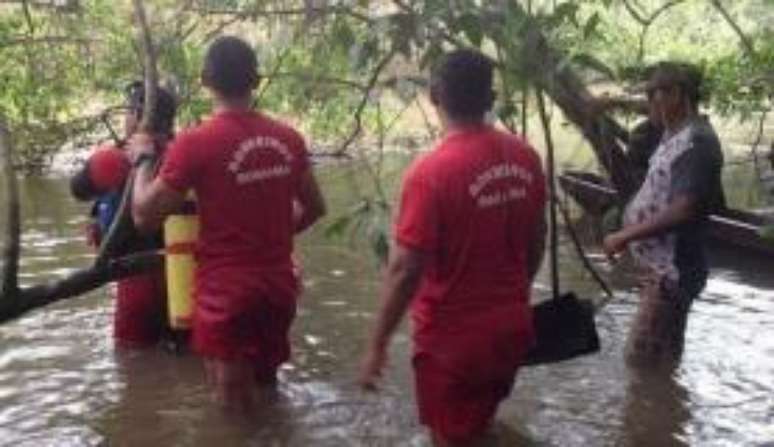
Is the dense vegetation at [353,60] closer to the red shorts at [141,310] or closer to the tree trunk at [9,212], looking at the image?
the tree trunk at [9,212]

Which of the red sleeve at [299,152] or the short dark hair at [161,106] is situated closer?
the red sleeve at [299,152]

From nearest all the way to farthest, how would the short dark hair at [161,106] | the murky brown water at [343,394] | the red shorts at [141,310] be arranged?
the murky brown water at [343,394] < the short dark hair at [161,106] < the red shorts at [141,310]

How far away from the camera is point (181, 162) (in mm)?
4887

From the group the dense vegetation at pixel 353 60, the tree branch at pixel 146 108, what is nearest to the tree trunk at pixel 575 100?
the dense vegetation at pixel 353 60

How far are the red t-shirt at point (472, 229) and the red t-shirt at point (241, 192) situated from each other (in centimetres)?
99

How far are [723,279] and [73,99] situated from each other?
7.58m

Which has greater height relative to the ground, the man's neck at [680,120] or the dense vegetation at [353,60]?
the dense vegetation at [353,60]

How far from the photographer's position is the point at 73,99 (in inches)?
543

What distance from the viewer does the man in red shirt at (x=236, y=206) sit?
4.93 meters

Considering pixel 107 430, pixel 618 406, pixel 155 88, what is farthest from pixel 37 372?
pixel 618 406

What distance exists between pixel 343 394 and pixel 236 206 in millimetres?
2037

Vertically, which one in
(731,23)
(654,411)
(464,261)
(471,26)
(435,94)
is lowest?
(654,411)

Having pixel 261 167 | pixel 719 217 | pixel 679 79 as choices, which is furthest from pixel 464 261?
pixel 719 217

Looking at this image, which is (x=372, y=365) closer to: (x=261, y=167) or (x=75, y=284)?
(x=261, y=167)
